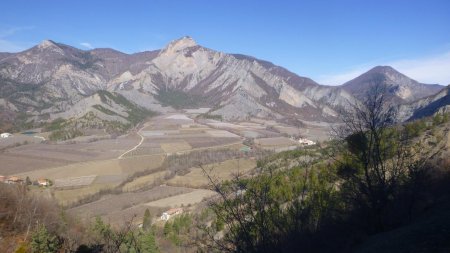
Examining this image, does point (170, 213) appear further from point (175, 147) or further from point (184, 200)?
point (175, 147)

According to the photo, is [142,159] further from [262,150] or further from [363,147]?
[363,147]

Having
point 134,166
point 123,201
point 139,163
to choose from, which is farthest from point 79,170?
point 123,201

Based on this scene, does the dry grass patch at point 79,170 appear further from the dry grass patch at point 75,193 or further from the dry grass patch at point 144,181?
the dry grass patch at point 75,193

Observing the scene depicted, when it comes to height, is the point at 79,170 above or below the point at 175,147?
below

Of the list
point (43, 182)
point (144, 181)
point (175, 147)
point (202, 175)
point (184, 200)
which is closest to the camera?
point (184, 200)

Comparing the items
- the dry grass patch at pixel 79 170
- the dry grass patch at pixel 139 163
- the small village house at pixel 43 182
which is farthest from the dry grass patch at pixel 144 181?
the small village house at pixel 43 182
